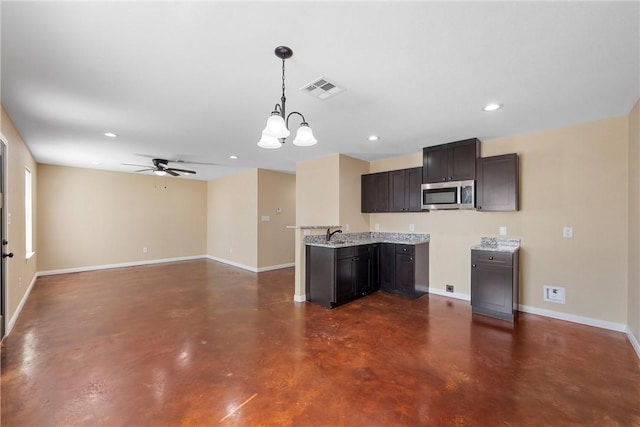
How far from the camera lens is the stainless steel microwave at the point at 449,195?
3.94m

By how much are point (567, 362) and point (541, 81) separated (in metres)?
2.59

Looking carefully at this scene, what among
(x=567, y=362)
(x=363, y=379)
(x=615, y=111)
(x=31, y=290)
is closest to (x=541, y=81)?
(x=615, y=111)

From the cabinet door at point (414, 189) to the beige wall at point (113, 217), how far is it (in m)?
6.49

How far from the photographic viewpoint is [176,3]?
1.48 metres

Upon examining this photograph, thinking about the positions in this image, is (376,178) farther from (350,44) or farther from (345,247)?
(350,44)

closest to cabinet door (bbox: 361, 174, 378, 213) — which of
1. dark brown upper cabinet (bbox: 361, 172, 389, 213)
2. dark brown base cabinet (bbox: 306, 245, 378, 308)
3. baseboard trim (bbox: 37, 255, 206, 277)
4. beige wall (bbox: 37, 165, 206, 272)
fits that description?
dark brown upper cabinet (bbox: 361, 172, 389, 213)

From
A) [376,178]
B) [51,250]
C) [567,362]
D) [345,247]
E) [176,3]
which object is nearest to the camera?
[176,3]

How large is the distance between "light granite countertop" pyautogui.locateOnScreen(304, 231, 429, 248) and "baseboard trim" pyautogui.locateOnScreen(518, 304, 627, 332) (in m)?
1.68

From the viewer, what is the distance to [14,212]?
3.43 metres

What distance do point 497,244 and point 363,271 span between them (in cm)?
207

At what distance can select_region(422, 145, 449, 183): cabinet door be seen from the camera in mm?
4206

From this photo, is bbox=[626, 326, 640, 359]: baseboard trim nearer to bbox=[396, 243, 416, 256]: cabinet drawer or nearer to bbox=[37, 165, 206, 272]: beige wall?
bbox=[396, 243, 416, 256]: cabinet drawer

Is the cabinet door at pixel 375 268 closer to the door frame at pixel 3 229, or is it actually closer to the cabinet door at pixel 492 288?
the cabinet door at pixel 492 288

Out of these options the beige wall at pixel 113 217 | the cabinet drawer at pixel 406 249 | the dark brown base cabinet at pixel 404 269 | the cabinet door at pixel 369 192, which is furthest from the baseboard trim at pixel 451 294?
the beige wall at pixel 113 217
